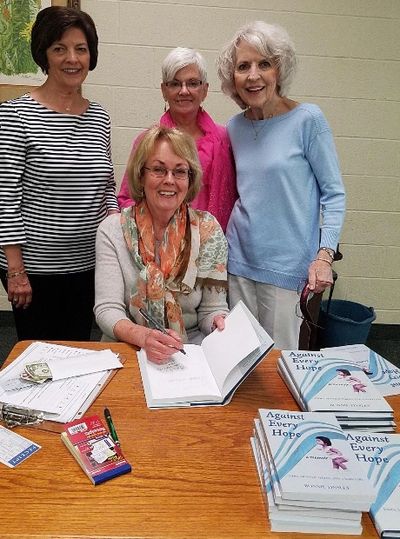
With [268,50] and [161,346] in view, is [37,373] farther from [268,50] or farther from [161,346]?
[268,50]

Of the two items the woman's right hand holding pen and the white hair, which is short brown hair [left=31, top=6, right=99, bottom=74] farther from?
the woman's right hand holding pen

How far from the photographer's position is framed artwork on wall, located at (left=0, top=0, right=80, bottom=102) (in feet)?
8.96

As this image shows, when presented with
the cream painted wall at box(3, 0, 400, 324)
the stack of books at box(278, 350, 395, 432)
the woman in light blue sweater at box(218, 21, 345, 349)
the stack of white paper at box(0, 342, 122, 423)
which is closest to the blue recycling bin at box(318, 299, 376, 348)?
the cream painted wall at box(3, 0, 400, 324)

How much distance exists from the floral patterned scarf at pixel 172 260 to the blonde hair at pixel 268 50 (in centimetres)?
60

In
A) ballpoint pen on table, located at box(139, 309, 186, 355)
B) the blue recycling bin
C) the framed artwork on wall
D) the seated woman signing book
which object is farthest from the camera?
the blue recycling bin

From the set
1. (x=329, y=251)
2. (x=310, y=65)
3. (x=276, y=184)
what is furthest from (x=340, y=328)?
(x=310, y=65)

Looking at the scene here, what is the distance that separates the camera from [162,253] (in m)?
1.70

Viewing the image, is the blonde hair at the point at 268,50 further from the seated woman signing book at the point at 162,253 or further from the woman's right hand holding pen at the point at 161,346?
the woman's right hand holding pen at the point at 161,346

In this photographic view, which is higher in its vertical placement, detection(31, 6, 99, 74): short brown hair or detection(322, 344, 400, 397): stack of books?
detection(31, 6, 99, 74): short brown hair

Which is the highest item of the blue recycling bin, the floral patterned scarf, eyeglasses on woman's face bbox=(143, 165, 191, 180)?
eyeglasses on woman's face bbox=(143, 165, 191, 180)

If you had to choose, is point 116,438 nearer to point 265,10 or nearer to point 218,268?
point 218,268

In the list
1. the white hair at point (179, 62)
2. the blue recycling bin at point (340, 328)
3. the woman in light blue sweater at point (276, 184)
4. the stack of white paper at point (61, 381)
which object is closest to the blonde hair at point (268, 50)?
the woman in light blue sweater at point (276, 184)

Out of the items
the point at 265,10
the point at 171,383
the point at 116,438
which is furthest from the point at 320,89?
the point at 116,438

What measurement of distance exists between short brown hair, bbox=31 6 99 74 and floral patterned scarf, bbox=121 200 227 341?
667mm
